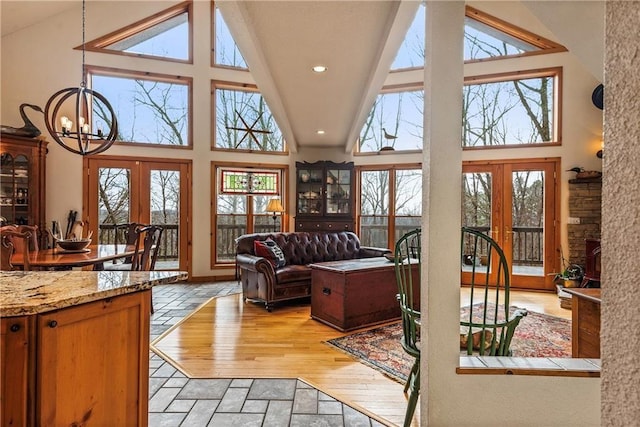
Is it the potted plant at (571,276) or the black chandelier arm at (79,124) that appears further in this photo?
the potted plant at (571,276)

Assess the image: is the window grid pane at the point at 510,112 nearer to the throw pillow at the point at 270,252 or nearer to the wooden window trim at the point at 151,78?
the throw pillow at the point at 270,252

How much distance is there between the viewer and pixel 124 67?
5.96 metres

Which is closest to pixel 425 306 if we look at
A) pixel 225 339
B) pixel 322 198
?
pixel 225 339

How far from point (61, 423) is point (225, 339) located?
7.32ft

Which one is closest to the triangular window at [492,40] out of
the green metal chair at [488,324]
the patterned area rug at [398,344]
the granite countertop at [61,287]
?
the patterned area rug at [398,344]

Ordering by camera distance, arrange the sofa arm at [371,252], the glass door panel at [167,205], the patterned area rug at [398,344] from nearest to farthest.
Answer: the patterned area rug at [398,344] → the sofa arm at [371,252] → the glass door panel at [167,205]

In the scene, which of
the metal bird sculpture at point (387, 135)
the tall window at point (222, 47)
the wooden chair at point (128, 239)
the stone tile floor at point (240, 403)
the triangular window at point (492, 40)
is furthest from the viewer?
the metal bird sculpture at point (387, 135)

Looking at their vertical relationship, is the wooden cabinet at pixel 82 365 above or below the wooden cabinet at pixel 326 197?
below

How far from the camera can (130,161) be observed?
19.5ft

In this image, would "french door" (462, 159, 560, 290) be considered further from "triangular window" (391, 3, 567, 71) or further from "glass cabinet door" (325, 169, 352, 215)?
"glass cabinet door" (325, 169, 352, 215)

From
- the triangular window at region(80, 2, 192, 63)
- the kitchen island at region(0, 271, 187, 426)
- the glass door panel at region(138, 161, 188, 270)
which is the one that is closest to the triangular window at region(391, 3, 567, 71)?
the triangular window at region(80, 2, 192, 63)

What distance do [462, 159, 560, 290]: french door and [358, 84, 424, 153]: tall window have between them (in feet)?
3.85

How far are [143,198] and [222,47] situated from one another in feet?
10.4

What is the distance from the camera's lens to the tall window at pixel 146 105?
5969 millimetres
